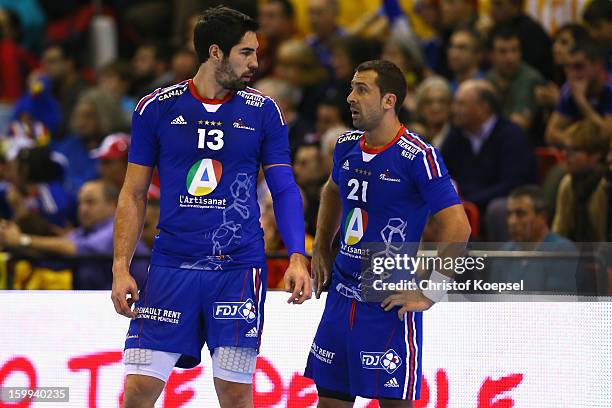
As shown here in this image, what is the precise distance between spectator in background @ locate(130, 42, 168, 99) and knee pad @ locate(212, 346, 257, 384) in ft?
26.5

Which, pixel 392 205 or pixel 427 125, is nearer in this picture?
pixel 392 205

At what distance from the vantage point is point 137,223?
596cm

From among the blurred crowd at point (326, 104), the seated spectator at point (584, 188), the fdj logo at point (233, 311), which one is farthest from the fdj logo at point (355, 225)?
the seated spectator at point (584, 188)

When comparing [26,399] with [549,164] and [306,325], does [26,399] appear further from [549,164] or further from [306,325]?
[549,164]

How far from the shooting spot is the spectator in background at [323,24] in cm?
1253

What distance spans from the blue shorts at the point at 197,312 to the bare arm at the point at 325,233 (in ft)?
1.96

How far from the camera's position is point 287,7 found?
13156mm

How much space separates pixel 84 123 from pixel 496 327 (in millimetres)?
7021

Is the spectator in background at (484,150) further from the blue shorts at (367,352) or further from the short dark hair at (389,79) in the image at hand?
the blue shorts at (367,352)

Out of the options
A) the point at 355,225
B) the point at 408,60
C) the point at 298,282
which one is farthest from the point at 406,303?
the point at 408,60

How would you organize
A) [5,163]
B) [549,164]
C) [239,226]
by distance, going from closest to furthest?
1. [239,226]
2. [549,164]
3. [5,163]

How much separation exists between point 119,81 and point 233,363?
324 inches

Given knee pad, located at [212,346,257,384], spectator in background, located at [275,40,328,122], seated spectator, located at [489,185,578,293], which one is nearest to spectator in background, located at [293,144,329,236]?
spectator in background, located at [275,40,328,122]

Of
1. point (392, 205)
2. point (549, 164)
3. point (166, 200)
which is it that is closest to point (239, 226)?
point (166, 200)
